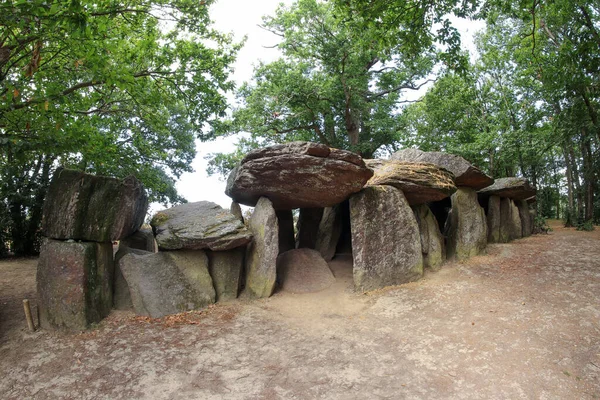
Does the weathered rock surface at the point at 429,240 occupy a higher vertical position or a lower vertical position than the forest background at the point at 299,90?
lower

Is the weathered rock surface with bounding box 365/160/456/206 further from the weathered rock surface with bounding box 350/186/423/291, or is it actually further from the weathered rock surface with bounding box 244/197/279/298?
the weathered rock surface with bounding box 244/197/279/298

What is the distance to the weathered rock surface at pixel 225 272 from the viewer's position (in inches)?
303

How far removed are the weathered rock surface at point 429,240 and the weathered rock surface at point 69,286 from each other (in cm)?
744

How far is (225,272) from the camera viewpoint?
7.80 meters

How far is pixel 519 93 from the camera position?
18.3 m

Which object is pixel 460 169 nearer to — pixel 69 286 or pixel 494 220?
pixel 494 220

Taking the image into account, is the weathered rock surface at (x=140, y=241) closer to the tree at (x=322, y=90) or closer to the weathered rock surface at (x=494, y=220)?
the tree at (x=322, y=90)

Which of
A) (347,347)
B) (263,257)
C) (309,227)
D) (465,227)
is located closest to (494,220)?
(465,227)

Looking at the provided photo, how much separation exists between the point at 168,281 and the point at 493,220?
10009mm

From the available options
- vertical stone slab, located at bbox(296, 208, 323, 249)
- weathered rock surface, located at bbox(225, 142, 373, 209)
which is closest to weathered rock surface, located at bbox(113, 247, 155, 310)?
weathered rock surface, located at bbox(225, 142, 373, 209)

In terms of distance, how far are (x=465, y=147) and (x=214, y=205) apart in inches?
486

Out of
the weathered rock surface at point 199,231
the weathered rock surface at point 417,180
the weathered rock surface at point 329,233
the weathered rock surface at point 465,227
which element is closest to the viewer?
the weathered rock surface at point 199,231

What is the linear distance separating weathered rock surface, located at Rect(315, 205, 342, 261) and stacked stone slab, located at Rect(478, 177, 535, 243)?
5053mm

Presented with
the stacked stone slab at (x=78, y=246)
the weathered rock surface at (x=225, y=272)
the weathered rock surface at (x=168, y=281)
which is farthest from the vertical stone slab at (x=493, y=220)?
the stacked stone slab at (x=78, y=246)
